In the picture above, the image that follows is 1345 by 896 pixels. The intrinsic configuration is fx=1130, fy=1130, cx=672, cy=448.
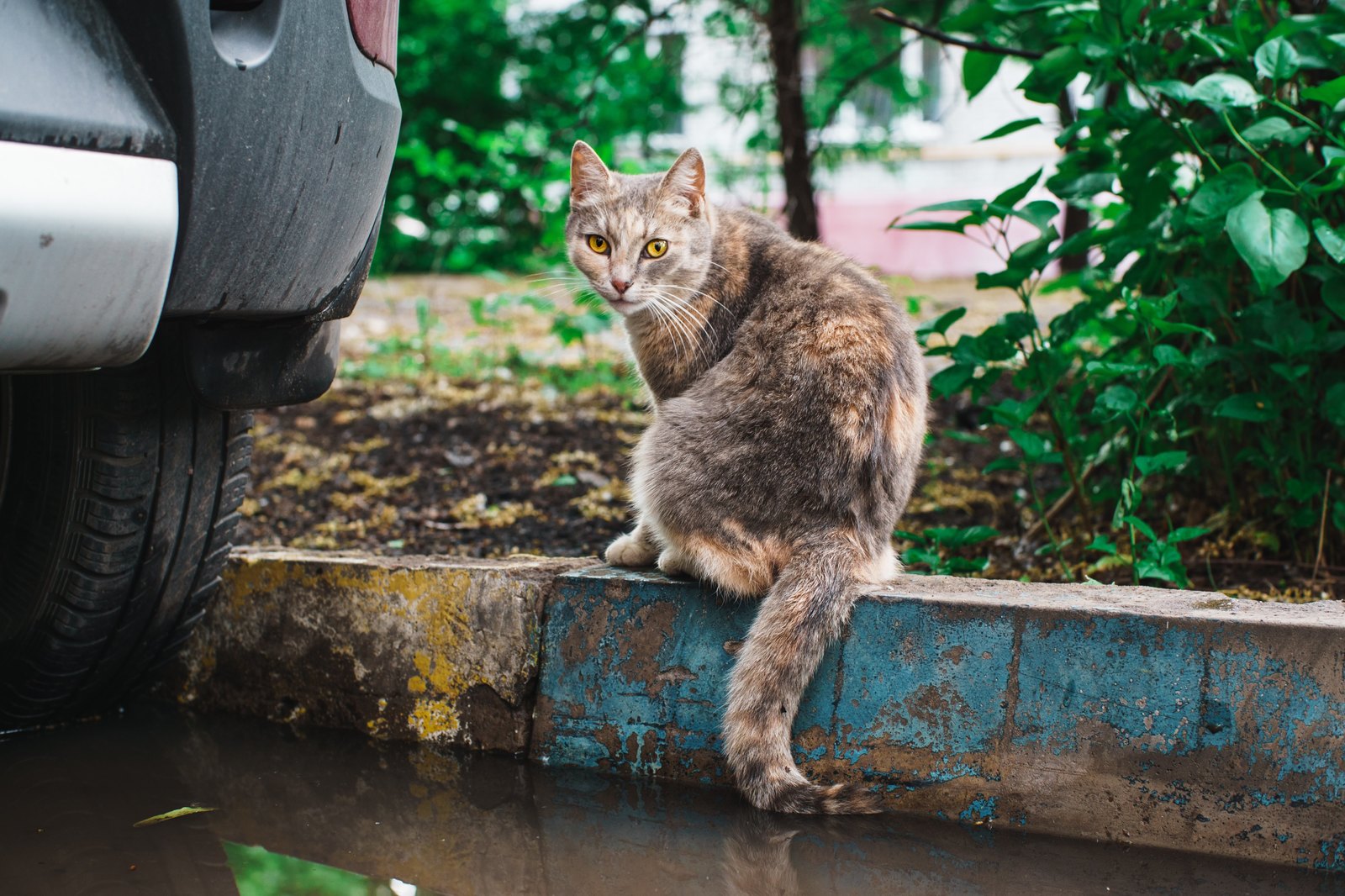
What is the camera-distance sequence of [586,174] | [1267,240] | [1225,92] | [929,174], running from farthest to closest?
[929,174] < [586,174] < [1225,92] < [1267,240]

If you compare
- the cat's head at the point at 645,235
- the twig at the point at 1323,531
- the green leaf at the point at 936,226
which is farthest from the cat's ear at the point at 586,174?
the twig at the point at 1323,531

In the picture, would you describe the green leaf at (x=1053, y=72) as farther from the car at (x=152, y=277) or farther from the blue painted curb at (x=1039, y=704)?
the car at (x=152, y=277)

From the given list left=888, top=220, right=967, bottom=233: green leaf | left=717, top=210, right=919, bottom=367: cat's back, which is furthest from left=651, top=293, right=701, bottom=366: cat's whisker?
left=888, top=220, right=967, bottom=233: green leaf

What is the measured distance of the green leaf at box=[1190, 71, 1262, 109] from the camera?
238 cm

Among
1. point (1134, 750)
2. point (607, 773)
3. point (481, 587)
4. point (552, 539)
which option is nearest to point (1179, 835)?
point (1134, 750)

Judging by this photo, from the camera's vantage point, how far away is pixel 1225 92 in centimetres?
239

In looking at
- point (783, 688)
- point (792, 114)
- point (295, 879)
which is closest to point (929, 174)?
point (792, 114)

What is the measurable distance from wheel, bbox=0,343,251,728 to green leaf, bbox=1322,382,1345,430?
7.90 feet

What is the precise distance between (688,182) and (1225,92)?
1.25 m

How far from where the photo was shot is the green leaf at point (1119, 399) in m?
2.63

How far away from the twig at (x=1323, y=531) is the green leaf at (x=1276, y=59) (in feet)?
3.32

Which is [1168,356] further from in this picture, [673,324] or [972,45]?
[673,324]

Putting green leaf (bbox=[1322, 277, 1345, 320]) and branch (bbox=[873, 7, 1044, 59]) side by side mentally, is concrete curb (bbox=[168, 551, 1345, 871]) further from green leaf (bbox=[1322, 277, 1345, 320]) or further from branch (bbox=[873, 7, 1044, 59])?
branch (bbox=[873, 7, 1044, 59])

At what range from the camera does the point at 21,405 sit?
222 centimetres
